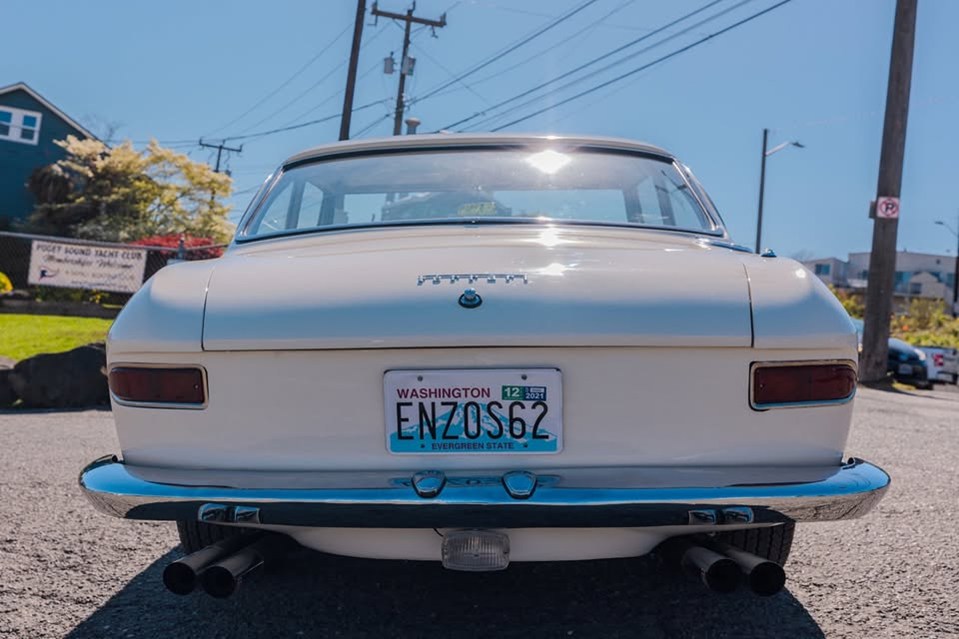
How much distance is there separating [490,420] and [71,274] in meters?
14.9

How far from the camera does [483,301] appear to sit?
2037 millimetres

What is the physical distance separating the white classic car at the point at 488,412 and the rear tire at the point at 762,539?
234 mm

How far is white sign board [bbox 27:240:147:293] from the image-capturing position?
14.9 meters

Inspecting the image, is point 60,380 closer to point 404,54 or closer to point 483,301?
point 483,301

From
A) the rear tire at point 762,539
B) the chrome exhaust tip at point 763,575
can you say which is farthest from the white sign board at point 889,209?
the chrome exhaust tip at point 763,575

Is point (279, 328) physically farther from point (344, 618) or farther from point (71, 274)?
point (71, 274)

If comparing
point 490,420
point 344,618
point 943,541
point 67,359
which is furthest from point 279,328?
point 67,359

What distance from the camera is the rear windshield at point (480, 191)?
9.79ft

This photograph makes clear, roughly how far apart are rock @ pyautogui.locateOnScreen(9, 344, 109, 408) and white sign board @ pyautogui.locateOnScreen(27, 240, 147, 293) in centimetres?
831

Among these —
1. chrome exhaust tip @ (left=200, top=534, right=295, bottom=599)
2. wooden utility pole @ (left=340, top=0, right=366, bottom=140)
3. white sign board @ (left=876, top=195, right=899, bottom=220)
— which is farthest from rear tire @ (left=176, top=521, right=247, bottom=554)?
wooden utility pole @ (left=340, top=0, right=366, bottom=140)

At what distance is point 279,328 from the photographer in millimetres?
2061

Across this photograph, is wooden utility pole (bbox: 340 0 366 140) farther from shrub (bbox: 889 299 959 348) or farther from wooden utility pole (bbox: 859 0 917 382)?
shrub (bbox: 889 299 959 348)

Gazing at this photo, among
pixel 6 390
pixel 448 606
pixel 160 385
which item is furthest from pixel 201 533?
pixel 6 390

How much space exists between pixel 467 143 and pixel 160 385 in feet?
5.15
